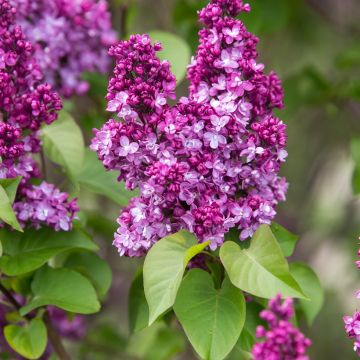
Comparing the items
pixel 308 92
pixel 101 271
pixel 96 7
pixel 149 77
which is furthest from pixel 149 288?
pixel 308 92

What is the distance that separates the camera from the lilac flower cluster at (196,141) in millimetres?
1453

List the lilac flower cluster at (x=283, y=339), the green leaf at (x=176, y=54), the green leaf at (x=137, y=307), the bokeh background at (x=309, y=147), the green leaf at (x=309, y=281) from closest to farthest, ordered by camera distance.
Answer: the lilac flower cluster at (x=283, y=339) < the green leaf at (x=137, y=307) < the green leaf at (x=309, y=281) < the green leaf at (x=176, y=54) < the bokeh background at (x=309, y=147)

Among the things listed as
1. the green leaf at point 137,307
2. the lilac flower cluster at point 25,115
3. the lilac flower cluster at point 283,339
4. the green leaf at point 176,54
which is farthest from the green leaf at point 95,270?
the lilac flower cluster at point 283,339

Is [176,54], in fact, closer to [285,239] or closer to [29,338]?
[285,239]

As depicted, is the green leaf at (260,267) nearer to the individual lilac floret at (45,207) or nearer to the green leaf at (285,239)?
the green leaf at (285,239)

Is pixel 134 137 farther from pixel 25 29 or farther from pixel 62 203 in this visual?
pixel 25 29

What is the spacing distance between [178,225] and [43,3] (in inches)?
35.9

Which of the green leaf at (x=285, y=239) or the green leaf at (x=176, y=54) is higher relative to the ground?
the green leaf at (x=176, y=54)

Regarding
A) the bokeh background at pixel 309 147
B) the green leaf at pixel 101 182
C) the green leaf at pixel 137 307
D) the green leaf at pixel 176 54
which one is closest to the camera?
the green leaf at pixel 137 307

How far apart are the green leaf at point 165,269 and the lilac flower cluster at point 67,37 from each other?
2.59 feet

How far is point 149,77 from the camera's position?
1.49m

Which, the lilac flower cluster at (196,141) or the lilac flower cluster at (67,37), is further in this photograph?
the lilac flower cluster at (67,37)

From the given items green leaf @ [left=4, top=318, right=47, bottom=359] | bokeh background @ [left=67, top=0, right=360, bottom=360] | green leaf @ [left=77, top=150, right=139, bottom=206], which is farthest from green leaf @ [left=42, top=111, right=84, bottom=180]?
bokeh background @ [left=67, top=0, right=360, bottom=360]

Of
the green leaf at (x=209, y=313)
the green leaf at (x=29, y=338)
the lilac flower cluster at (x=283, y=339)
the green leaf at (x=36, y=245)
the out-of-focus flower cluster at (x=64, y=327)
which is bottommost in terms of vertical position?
the out-of-focus flower cluster at (x=64, y=327)
